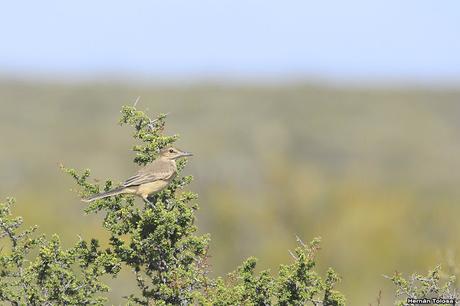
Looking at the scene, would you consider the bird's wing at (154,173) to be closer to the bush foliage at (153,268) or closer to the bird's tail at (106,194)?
the bird's tail at (106,194)

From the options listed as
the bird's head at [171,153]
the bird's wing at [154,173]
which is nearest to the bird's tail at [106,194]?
the bird's wing at [154,173]

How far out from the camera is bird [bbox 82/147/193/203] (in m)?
9.79

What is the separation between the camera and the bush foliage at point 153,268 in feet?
27.1

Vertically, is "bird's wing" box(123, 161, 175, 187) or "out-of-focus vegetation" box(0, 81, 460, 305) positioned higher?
"out-of-focus vegetation" box(0, 81, 460, 305)

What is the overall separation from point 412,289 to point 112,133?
63.6 meters

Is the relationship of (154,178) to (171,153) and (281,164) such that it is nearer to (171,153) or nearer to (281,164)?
(171,153)

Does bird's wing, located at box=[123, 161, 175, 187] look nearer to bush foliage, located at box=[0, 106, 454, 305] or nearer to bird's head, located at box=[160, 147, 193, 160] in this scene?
bird's head, located at box=[160, 147, 193, 160]

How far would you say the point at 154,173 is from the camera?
9.92 m

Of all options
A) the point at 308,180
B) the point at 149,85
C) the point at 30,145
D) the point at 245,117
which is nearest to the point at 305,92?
the point at 245,117

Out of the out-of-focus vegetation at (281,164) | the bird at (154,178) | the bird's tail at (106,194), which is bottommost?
the bird's tail at (106,194)

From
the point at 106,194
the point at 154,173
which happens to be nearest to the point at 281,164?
the point at 154,173

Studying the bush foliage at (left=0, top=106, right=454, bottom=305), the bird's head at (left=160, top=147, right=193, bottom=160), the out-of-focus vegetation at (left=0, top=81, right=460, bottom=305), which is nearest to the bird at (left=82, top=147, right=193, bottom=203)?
the bird's head at (left=160, top=147, right=193, bottom=160)

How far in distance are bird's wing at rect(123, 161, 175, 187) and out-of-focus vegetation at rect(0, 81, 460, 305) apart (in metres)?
2.97

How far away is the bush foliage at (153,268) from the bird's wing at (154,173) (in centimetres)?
73
